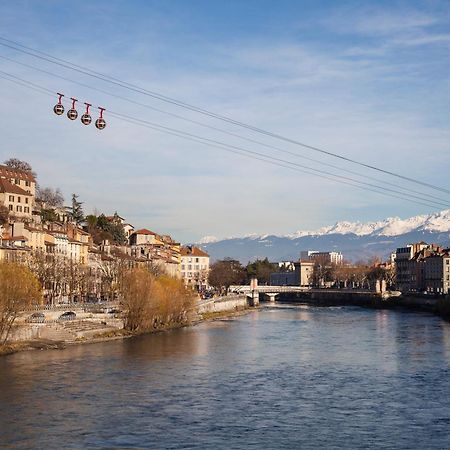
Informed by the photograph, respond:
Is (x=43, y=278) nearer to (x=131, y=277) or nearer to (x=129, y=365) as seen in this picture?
(x=131, y=277)

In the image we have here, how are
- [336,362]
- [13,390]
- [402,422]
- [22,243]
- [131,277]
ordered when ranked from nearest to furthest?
[402,422]
[13,390]
[336,362]
[131,277]
[22,243]

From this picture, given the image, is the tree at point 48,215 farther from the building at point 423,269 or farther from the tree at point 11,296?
the building at point 423,269

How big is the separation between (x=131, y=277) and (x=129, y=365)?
19.6m

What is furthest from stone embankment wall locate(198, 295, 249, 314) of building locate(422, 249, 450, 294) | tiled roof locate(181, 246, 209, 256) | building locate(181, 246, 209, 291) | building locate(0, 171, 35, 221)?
tiled roof locate(181, 246, 209, 256)

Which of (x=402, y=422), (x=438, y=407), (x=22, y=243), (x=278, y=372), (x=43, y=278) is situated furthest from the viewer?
(x=22, y=243)

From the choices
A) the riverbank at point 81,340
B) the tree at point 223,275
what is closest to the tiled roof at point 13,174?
the riverbank at point 81,340

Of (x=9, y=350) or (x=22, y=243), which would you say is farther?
(x=22, y=243)

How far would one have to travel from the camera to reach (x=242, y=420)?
1028 inches

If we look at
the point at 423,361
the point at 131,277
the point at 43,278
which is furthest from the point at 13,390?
the point at 43,278

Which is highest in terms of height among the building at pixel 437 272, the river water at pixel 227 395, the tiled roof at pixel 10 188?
the tiled roof at pixel 10 188

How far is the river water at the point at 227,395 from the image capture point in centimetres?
2386

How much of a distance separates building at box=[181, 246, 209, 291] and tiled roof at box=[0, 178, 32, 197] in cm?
5421

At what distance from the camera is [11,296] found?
1706 inches

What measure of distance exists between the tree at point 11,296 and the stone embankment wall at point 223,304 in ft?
114
